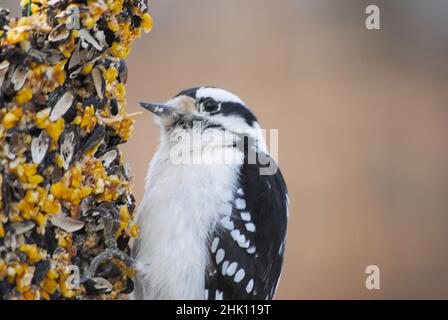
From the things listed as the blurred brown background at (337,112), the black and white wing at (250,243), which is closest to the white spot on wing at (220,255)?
the black and white wing at (250,243)

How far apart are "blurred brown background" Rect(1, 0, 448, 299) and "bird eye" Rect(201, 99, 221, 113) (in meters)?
1.83

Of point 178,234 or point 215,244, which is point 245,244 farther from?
point 178,234

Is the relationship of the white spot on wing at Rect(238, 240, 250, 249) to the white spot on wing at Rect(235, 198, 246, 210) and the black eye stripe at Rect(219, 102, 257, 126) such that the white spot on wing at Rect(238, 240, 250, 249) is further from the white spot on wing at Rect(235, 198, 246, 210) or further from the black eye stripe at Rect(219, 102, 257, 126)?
the black eye stripe at Rect(219, 102, 257, 126)

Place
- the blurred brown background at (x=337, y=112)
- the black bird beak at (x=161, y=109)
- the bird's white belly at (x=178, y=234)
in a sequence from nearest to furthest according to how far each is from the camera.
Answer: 1. the bird's white belly at (x=178, y=234)
2. the black bird beak at (x=161, y=109)
3. the blurred brown background at (x=337, y=112)

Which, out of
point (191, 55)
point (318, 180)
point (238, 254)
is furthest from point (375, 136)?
point (238, 254)

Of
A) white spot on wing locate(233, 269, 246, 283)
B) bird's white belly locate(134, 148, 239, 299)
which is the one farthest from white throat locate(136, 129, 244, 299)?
white spot on wing locate(233, 269, 246, 283)

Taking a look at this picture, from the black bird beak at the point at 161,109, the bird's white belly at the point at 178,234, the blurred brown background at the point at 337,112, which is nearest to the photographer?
the bird's white belly at the point at 178,234

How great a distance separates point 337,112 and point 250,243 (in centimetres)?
257

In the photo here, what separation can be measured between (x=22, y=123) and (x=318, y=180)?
3026mm

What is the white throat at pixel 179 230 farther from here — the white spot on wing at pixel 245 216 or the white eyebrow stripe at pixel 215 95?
the white eyebrow stripe at pixel 215 95

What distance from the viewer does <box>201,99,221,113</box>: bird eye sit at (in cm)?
255

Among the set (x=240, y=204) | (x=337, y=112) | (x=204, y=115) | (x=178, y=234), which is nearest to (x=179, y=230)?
(x=178, y=234)

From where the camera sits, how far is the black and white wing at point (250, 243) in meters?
2.36

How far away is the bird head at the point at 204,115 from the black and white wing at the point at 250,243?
0.49 feet
